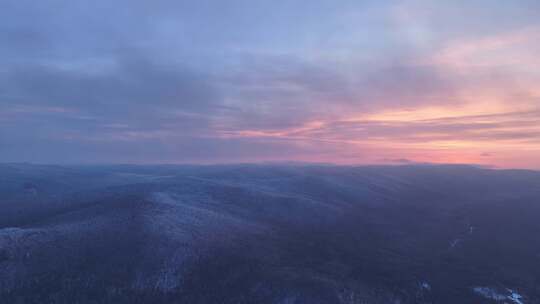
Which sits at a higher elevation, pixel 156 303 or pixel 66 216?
pixel 66 216

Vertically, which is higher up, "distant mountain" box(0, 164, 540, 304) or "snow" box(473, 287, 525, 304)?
"distant mountain" box(0, 164, 540, 304)

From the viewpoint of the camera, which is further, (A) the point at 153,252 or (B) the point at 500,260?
(B) the point at 500,260

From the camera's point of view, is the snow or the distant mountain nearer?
the distant mountain

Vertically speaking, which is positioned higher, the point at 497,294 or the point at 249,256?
Answer: the point at 249,256

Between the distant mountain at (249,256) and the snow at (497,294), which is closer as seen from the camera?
the distant mountain at (249,256)

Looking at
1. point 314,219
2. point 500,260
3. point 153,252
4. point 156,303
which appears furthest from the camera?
point 314,219

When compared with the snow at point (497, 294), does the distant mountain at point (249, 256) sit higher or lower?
higher

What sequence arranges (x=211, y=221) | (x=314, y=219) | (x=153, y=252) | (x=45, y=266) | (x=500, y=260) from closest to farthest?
(x=45, y=266) < (x=153, y=252) < (x=500, y=260) < (x=211, y=221) < (x=314, y=219)

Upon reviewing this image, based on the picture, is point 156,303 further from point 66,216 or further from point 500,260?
point 500,260

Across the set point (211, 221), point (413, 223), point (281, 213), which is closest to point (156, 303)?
point (211, 221)

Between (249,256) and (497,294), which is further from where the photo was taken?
(249,256)
